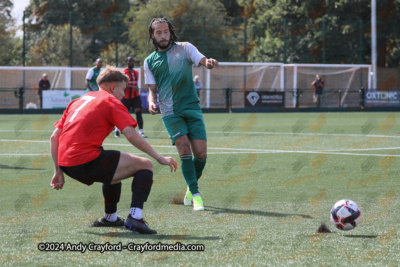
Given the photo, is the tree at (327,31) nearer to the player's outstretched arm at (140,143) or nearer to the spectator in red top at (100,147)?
the spectator in red top at (100,147)

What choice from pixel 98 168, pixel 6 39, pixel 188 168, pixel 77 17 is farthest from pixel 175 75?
pixel 77 17

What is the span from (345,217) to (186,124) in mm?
2368

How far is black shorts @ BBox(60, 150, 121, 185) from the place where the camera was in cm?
512

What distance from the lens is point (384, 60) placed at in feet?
148

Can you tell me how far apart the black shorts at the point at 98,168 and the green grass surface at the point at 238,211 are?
46cm

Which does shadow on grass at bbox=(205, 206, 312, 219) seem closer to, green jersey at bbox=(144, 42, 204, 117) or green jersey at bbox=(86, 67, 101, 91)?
green jersey at bbox=(144, 42, 204, 117)

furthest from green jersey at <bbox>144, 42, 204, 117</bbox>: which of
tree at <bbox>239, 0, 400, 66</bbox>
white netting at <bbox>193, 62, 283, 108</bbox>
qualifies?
tree at <bbox>239, 0, 400, 66</bbox>

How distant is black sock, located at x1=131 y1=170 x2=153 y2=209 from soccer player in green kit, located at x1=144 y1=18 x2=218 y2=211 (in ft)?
5.12

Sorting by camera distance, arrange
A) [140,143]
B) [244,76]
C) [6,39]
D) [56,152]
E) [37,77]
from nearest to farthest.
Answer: [140,143], [56,152], [37,77], [244,76], [6,39]

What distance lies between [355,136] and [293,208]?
969 centimetres

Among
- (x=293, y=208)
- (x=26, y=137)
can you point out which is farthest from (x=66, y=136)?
(x=26, y=137)

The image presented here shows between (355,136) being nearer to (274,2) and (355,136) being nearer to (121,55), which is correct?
(274,2)

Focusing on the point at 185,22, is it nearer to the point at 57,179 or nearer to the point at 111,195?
the point at 111,195

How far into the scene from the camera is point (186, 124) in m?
7.04
